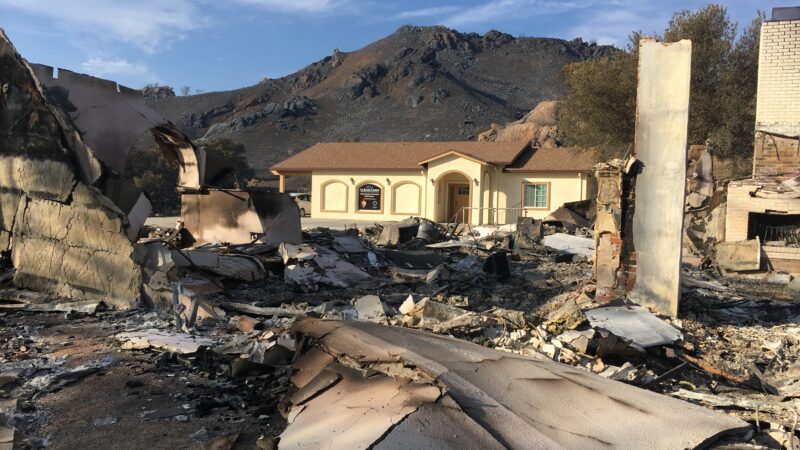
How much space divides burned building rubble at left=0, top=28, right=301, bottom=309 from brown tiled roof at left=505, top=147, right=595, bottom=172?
22769 mm

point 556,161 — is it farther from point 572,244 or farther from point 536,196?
point 572,244

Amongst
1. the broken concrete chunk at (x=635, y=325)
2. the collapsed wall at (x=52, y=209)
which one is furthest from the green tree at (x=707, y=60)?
the collapsed wall at (x=52, y=209)

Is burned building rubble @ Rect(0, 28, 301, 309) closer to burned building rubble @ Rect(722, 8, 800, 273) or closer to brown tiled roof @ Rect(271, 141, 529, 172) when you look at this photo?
burned building rubble @ Rect(722, 8, 800, 273)

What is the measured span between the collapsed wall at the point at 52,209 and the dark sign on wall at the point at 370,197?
2340cm

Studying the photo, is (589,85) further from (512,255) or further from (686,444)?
(686,444)

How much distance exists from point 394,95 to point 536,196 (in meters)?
60.3

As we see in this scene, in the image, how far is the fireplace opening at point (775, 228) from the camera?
13180mm

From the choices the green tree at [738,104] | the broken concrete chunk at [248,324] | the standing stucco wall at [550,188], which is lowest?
the broken concrete chunk at [248,324]

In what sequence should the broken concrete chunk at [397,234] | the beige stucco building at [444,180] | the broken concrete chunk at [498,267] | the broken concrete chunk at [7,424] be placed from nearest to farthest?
1. the broken concrete chunk at [7,424]
2. the broken concrete chunk at [498,267]
3. the broken concrete chunk at [397,234]
4. the beige stucco building at [444,180]

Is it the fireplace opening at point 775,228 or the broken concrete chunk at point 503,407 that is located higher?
the fireplace opening at point 775,228

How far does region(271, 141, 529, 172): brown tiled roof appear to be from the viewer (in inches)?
1224

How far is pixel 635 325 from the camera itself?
6910 millimetres

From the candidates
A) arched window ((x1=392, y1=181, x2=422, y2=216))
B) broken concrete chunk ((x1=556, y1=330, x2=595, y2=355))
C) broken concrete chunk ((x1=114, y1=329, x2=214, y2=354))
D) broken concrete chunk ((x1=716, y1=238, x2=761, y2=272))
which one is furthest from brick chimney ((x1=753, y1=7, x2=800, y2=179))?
arched window ((x1=392, y1=181, x2=422, y2=216))

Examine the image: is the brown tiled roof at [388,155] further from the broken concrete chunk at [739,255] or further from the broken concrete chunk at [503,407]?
the broken concrete chunk at [503,407]
